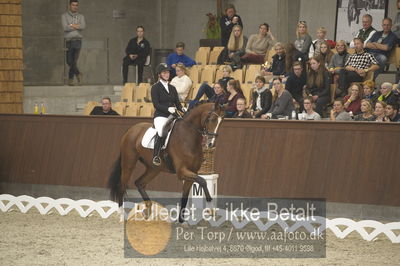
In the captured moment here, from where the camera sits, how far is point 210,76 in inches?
658

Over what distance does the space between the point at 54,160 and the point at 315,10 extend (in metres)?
7.65

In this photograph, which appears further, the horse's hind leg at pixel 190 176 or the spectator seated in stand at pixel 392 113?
the spectator seated in stand at pixel 392 113

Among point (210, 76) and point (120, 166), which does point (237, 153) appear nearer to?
point (120, 166)

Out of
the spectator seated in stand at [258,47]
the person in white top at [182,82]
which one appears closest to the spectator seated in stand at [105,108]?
the person in white top at [182,82]

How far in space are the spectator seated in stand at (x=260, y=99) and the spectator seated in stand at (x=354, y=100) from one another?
4.28 feet

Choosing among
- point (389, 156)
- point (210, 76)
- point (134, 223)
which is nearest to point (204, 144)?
point (134, 223)

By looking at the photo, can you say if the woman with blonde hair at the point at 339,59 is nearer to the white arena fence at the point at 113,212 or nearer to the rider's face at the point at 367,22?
the rider's face at the point at 367,22

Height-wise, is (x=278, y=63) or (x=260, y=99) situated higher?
(x=278, y=63)

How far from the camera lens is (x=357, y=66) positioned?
46.3 feet

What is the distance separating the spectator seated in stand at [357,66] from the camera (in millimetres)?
14055

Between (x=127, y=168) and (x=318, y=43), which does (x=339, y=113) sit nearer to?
(x=318, y=43)

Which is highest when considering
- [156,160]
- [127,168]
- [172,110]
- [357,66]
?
[357,66]

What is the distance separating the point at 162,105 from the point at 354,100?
342 cm

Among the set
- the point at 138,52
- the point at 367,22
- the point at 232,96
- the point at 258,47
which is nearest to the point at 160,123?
the point at 232,96
